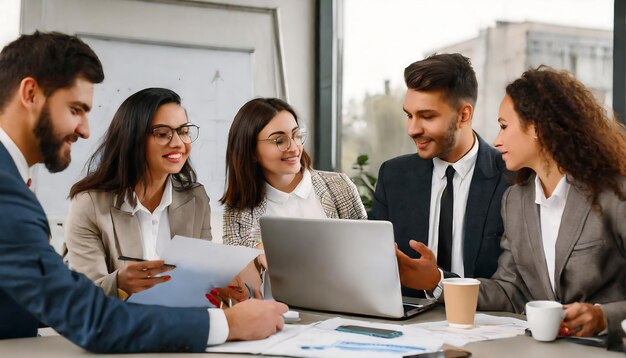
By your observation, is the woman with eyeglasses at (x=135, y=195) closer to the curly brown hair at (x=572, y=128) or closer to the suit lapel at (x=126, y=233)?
the suit lapel at (x=126, y=233)

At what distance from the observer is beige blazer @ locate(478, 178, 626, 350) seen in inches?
67.9

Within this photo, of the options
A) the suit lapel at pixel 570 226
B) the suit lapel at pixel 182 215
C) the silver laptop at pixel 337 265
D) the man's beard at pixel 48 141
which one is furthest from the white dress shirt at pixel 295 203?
the man's beard at pixel 48 141

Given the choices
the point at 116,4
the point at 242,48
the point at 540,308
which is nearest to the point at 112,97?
the point at 116,4

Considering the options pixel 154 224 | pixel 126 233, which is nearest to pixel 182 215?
pixel 154 224

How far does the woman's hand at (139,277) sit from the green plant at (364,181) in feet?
7.17

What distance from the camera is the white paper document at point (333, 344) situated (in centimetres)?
130

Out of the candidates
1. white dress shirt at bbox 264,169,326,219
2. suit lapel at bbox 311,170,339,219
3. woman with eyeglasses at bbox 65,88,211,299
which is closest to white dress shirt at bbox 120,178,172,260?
woman with eyeglasses at bbox 65,88,211,299

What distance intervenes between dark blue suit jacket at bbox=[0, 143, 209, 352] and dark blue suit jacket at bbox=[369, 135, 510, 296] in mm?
1156

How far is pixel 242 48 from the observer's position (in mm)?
3781

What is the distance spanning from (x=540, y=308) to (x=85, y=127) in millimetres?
1060

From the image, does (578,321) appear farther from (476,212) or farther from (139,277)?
(139,277)

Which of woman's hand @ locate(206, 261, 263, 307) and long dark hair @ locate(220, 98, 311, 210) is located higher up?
long dark hair @ locate(220, 98, 311, 210)

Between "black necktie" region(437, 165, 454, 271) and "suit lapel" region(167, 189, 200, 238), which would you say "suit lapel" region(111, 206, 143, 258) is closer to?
"suit lapel" region(167, 189, 200, 238)

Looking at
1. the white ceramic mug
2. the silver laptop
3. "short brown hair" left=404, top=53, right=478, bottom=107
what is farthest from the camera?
"short brown hair" left=404, top=53, right=478, bottom=107
